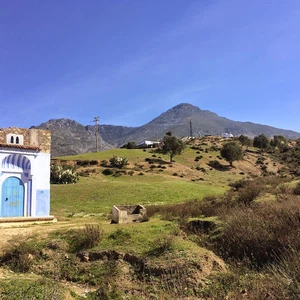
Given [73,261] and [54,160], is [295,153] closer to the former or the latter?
[54,160]

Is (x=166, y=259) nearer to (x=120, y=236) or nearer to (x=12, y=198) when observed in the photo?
(x=120, y=236)

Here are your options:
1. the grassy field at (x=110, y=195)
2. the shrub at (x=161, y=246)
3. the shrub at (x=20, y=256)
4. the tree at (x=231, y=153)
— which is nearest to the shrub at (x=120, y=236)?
the shrub at (x=161, y=246)

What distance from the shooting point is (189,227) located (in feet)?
49.6

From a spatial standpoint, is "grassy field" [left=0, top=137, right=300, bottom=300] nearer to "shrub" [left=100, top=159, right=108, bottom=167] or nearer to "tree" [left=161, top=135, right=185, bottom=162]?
"shrub" [left=100, top=159, right=108, bottom=167]

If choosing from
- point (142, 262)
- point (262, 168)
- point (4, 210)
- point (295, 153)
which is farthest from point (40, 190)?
point (295, 153)

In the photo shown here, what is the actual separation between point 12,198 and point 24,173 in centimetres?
166

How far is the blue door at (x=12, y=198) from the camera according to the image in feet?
67.1

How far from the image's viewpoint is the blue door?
20.4m

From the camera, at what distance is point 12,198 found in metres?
20.8

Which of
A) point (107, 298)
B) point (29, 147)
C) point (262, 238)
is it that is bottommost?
point (107, 298)

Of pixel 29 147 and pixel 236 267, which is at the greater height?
pixel 29 147

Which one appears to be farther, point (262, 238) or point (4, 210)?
point (4, 210)

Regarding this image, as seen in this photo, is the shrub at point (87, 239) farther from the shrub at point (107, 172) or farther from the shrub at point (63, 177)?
the shrub at point (107, 172)

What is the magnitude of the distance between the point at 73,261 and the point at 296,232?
7.24m
